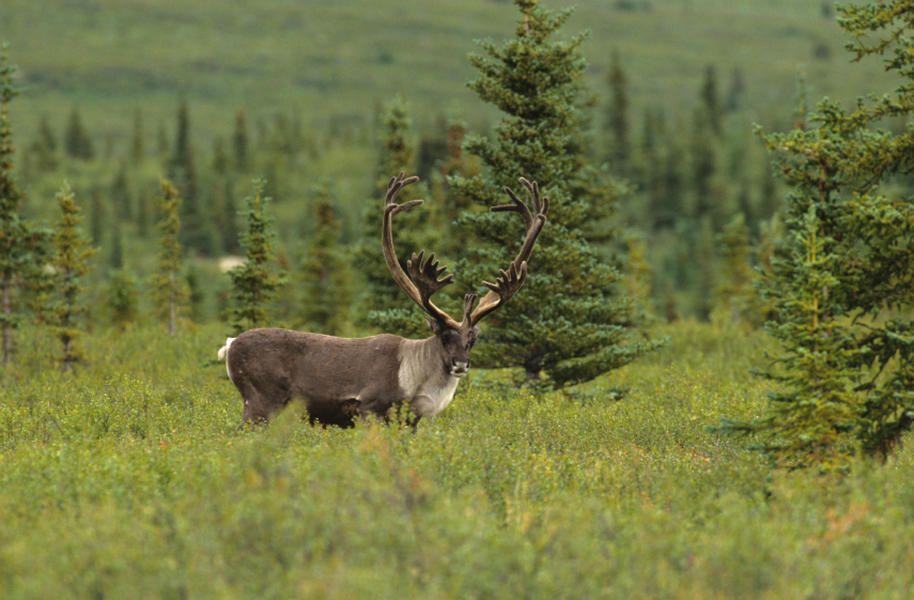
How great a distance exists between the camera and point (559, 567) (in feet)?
24.7

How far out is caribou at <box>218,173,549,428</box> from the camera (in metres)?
13.5

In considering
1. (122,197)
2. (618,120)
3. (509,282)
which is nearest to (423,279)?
(509,282)

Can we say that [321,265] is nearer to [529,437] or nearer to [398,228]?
[398,228]

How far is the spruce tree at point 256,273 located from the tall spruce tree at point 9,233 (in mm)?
4411

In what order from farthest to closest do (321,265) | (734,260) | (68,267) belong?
(734,260)
(321,265)
(68,267)

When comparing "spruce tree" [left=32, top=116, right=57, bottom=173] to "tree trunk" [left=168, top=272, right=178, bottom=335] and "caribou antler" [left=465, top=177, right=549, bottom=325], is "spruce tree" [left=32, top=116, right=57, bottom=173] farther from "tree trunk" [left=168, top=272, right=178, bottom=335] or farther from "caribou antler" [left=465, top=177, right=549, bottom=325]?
"caribou antler" [left=465, top=177, right=549, bottom=325]

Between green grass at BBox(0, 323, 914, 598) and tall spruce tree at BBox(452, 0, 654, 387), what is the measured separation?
4.98 meters

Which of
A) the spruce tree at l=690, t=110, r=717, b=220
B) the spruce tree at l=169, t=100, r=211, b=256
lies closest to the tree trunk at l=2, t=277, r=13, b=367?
the spruce tree at l=169, t=100, r=211, b=256

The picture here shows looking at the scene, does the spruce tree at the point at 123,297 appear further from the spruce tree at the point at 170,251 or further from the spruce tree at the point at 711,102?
the spruce tree at the point at 711,102

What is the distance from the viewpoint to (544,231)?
19.0 metres

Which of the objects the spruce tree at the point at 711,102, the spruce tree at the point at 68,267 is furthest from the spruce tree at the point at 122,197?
the spruce tree at the point at 68,267

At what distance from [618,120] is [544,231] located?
8555 cm

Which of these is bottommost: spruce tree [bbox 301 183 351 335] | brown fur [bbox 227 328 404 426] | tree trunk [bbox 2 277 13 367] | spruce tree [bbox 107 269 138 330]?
spruce tree [bbox 107 269 138 330]

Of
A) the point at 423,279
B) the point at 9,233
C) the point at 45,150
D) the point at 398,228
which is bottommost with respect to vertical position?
the point at 45,150
